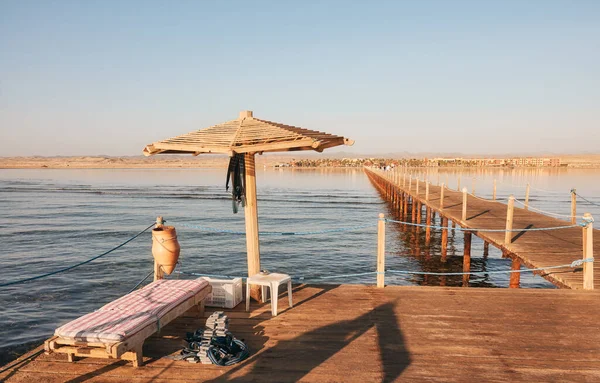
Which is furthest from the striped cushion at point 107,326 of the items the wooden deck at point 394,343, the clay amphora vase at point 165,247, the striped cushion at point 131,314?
the clay amphora vase at point 165,247

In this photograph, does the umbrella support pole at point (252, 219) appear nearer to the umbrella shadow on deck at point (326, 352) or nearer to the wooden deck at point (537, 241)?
the umbrella shadow on deck at point (326, 352)

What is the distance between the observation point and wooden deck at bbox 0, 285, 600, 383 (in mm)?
4535

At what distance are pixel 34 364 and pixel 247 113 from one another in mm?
4418

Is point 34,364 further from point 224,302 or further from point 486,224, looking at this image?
point 486,224

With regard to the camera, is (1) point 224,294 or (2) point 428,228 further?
(2) point 428,228

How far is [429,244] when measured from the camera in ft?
73.5

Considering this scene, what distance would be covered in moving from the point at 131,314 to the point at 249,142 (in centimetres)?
283

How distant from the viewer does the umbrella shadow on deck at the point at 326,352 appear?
4.54 meters

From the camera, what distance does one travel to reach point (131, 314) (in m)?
5.02

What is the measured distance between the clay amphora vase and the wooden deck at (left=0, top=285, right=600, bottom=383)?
3.27 feet

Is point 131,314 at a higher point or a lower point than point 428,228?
higher

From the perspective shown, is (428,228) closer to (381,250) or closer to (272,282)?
(381,250)

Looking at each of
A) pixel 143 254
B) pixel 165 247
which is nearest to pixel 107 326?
pixel 165 247

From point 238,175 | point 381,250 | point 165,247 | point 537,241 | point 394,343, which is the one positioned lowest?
point 537,241
